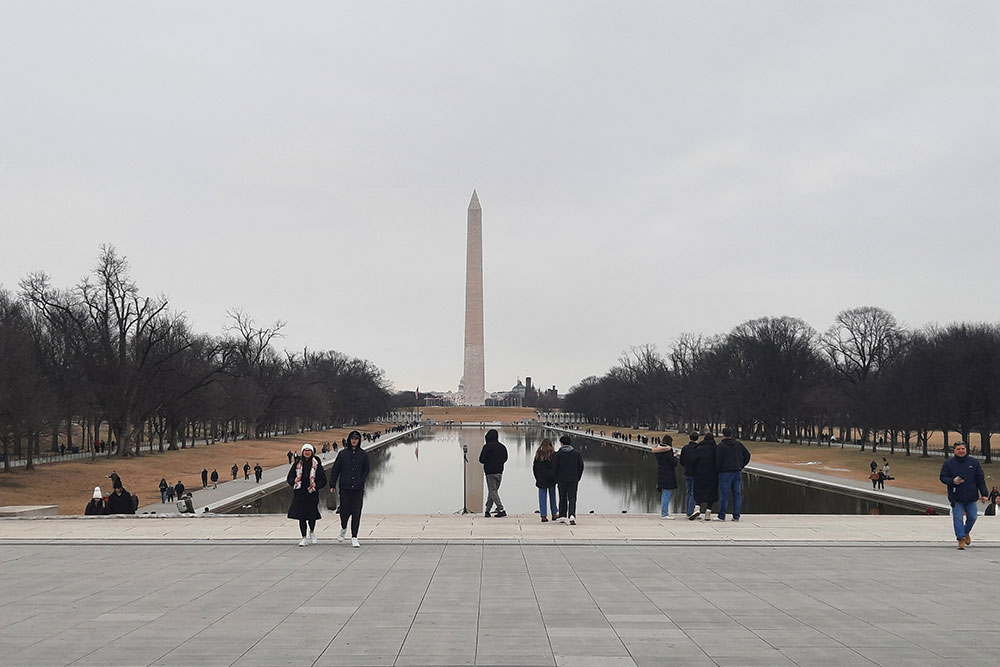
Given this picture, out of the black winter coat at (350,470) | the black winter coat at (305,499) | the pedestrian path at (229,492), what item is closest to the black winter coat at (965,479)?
the black winter coat at (350,470)

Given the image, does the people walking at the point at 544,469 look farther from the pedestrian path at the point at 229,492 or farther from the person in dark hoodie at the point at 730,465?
the pedestrian path at the point at 229,492

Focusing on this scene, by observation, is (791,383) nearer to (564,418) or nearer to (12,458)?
(12,458)

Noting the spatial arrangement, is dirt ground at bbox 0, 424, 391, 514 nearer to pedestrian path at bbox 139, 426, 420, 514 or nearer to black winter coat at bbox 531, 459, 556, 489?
pedestrian path at bbox 139, 426, 420, 514

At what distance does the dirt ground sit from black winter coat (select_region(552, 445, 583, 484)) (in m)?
18.7

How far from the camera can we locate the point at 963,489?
493 inches

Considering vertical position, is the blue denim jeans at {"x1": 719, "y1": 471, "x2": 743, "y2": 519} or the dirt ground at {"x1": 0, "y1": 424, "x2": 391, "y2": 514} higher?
the blue denim jeans at {"x1": 719, "y1": 471, "x2": 743, "y2": 519}

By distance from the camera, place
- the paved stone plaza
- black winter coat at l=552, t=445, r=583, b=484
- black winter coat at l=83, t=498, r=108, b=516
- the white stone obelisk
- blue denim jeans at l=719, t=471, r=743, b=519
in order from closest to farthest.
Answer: the paved stone plaza
black winter coat at l=552, t=445, r=583, b=484
blue denim jeans at l=719, t=471, r=743, b=519
black winter coat at l=83, t=498, r=108, b=516
the white stone obelisk

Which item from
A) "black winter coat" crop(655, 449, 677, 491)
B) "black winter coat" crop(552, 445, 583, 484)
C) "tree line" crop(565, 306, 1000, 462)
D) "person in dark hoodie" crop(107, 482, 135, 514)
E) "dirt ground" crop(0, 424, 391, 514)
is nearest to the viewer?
"black winter coat" crop(552, 445, 583, 484)

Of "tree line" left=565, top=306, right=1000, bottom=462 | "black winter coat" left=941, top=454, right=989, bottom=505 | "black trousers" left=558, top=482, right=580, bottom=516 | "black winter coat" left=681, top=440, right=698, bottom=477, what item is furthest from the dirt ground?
"tree line" left=565, top=306, right=1000, bottom=462

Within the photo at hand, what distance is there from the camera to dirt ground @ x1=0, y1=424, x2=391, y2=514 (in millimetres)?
32781

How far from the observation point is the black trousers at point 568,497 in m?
15.3

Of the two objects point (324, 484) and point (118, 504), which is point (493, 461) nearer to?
point (324, 484)

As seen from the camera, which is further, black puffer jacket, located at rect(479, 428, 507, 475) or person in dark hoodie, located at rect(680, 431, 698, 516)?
black puffer jacket, located at rect(479, 428, 507, 475)

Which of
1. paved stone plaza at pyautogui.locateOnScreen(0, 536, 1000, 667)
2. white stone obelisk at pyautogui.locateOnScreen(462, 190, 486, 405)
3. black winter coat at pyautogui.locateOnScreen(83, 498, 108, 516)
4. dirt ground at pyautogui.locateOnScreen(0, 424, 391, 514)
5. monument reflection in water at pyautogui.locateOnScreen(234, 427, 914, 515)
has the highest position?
white stone obelisk at pyautogui.locateOnScreen(462, 190, 486, 405)
